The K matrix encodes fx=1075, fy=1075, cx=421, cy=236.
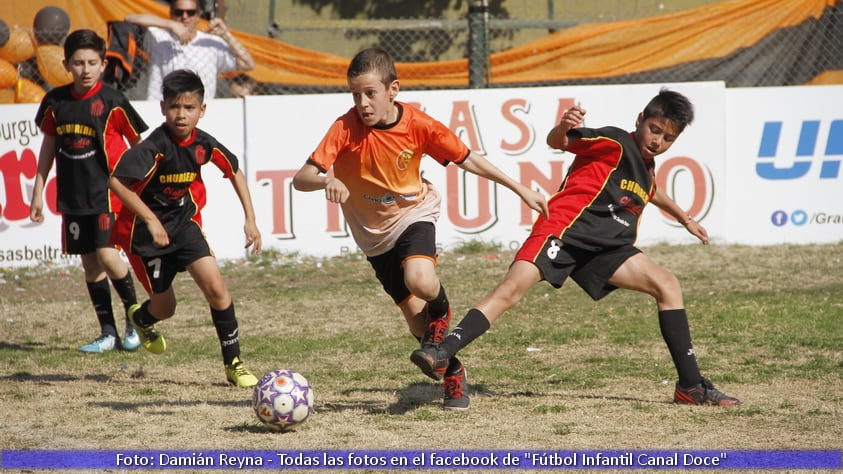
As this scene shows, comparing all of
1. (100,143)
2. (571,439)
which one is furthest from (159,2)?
(571,439)

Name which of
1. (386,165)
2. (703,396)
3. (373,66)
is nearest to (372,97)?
(373,66)

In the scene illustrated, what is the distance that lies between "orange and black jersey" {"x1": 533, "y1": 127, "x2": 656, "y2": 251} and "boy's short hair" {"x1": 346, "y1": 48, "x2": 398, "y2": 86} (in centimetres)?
104

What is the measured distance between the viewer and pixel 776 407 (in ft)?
18.2

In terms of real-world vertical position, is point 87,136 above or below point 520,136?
above

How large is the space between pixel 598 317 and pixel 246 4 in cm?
879

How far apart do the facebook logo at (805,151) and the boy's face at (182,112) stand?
25.0ft

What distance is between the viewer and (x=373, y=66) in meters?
5.62

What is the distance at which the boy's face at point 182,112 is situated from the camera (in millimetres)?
6164

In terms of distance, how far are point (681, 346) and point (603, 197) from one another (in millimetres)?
897

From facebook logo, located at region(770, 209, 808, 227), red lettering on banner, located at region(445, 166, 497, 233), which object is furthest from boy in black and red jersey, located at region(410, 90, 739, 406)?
facebook logo, located at region(770, 209, 808, 227)

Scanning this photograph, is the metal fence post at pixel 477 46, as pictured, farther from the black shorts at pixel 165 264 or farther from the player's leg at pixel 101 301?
the black shorts at pixel 165 264

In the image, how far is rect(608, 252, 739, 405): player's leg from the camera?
5691 millimetres

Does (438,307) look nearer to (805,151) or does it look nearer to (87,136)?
(87,136)

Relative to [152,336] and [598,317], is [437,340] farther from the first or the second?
[598,317]
